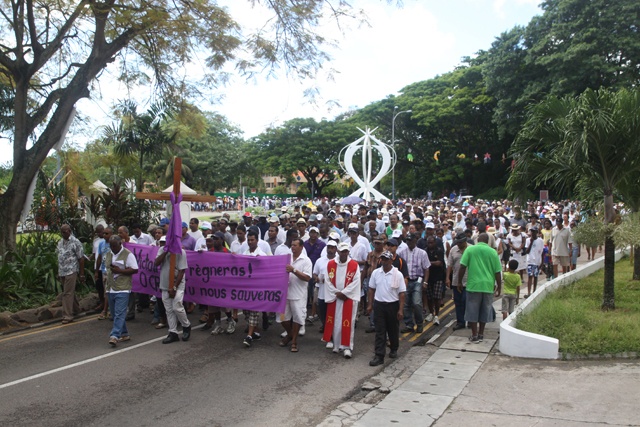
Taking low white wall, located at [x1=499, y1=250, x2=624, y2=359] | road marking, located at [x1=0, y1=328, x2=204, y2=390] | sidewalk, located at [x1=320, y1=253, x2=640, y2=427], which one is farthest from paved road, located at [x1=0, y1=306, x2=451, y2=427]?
low white wall, located at [x1=499, y1=250, x2=624, y2=359]

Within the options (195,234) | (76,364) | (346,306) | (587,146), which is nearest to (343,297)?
(346,306)

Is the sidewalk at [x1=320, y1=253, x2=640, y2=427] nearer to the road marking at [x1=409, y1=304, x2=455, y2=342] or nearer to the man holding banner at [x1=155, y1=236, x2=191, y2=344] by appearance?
the road marking at [x1=409, y1=304, x2=455, y2=342]

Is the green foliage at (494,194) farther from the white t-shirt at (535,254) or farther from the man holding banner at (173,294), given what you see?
the man holding banner at (173,294)

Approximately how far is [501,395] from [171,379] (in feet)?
13.2

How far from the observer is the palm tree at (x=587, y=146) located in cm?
970

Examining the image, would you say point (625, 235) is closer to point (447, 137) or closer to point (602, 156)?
point (602, 156)

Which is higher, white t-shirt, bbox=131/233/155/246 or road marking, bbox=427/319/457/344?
white t-shirt, bbox=131/233/155/246

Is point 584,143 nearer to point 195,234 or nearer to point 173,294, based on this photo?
point 173,294

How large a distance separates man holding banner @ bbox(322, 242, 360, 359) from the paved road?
32 centimetres

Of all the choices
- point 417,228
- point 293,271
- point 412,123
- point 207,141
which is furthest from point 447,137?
point 293,271

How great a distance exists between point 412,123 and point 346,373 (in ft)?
164

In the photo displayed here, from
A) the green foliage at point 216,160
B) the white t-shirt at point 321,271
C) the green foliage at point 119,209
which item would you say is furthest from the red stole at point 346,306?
the green foliage at point 216,160

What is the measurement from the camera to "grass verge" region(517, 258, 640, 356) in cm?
787

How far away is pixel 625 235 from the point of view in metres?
9.67
